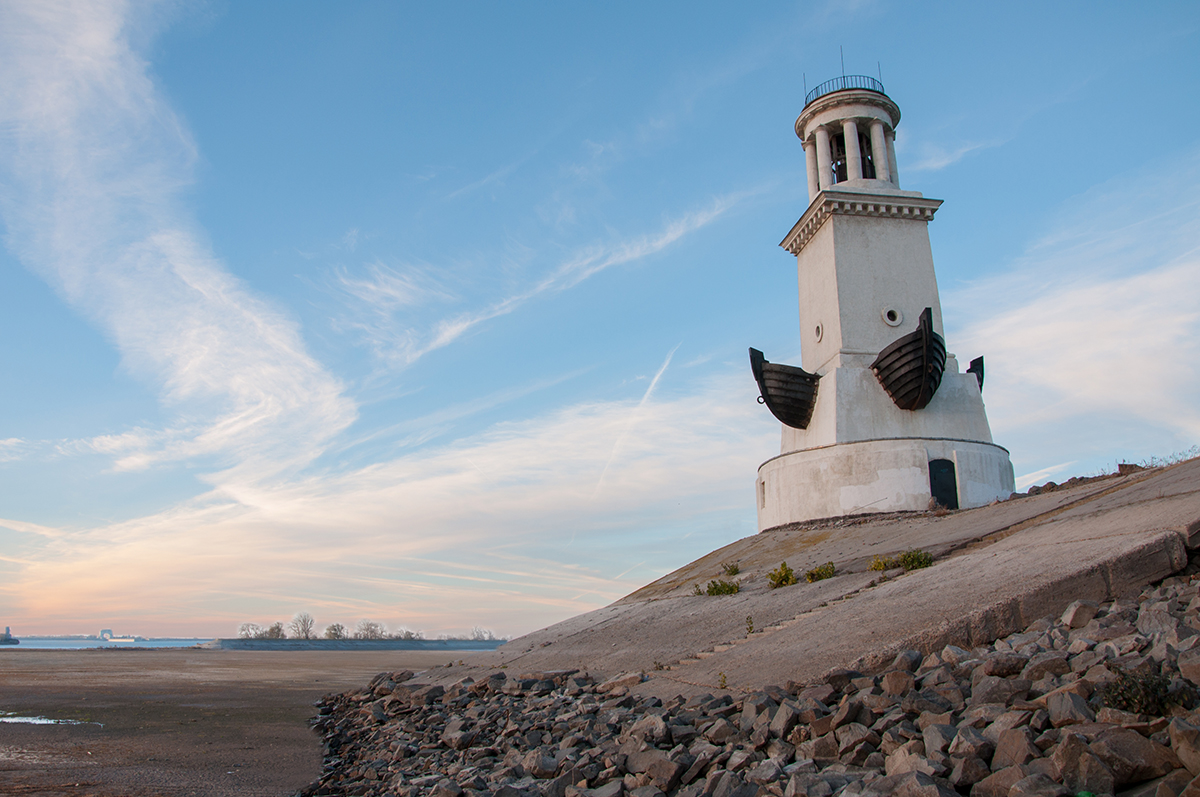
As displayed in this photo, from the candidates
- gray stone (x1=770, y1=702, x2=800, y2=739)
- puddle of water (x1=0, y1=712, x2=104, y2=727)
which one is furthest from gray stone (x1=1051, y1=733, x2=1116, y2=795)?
puddle of water (x1=0, y1=712, x2=104, y2=727)

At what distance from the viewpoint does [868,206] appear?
28.4m

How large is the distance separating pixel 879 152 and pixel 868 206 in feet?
11.9

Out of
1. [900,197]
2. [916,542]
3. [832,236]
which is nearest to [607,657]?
[916,542]

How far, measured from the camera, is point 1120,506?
40.4 ft

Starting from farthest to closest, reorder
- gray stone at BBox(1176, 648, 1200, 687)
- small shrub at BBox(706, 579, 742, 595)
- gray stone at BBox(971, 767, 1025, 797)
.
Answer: small shrub at BBox(706, 579, 742, 595) → gray stone at BBox(1176, 648, 1200, 687) → gray stone at BBox(971, 767, 1025, 797)

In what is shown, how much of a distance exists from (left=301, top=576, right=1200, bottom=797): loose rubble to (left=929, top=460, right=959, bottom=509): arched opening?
639 inches

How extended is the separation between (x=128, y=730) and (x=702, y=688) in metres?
10.5

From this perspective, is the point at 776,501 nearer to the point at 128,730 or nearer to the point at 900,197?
the point at 900,197

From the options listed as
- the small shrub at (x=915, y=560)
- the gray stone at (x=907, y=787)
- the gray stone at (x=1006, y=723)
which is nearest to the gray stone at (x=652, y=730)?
the gray stone at (x=907, y=787)

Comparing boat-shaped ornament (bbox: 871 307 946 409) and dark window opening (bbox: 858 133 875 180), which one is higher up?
dark window opening (bbox: 858 133 875 180)

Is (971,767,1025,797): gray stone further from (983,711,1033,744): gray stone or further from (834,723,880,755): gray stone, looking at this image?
(834,723,880,755): gray stone

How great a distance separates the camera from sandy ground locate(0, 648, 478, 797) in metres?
9.34

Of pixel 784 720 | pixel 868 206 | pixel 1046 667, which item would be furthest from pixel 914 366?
pixel 784 720

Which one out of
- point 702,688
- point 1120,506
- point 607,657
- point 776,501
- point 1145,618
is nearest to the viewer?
point 1145,618
